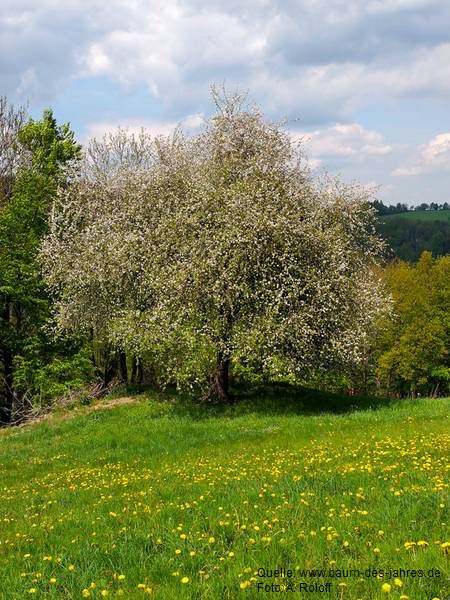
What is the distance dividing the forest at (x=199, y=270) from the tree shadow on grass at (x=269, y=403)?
32.3 inches

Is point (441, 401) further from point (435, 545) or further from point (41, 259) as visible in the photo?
point (41, 259)

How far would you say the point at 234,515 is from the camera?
8102mm

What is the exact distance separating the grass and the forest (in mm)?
5448

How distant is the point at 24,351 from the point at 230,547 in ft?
100

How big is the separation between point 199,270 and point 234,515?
14.8m

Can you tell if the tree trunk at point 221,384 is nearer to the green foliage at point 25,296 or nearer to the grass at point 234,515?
the grass at point 234,515

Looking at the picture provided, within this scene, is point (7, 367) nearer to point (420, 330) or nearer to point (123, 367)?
point (123, 367)

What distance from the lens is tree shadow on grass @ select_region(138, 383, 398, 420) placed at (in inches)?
911

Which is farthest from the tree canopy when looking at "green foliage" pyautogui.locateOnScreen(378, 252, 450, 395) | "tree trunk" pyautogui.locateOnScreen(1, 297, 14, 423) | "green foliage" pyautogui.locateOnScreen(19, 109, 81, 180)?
"green foliage" pyautogui.locateOnScreen(378, 252, 450, 395)

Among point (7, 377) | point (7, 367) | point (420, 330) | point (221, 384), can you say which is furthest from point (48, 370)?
point (420, 330)

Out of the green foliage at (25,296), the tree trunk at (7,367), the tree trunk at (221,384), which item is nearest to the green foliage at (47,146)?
the green foliage at (25,296)

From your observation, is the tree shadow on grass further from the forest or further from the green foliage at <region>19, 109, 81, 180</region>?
the green foliage at <region>19, 109, 81, 180</region>

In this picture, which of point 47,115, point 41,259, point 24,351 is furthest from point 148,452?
point 47,115

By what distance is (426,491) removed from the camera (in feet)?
26.8
